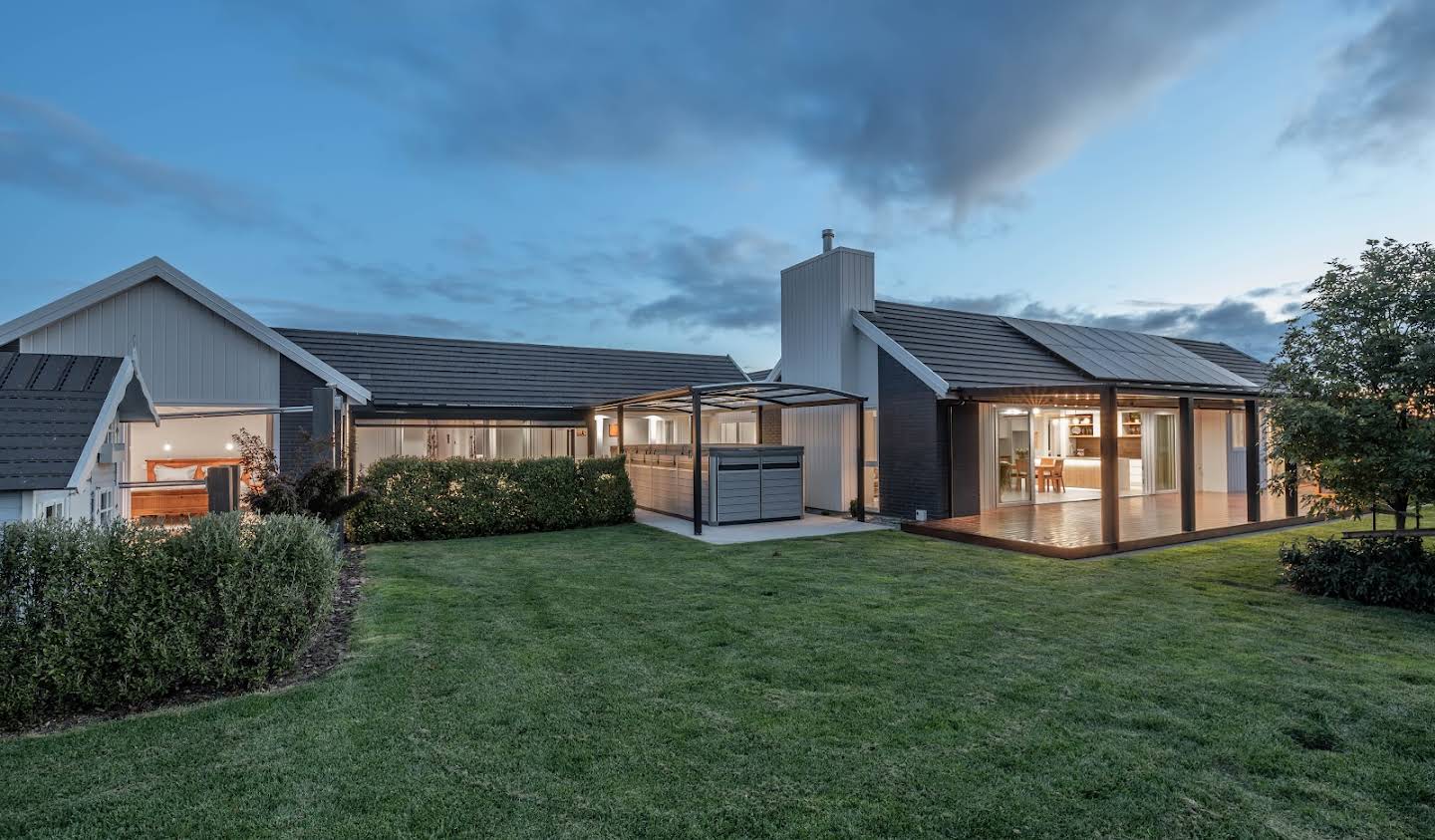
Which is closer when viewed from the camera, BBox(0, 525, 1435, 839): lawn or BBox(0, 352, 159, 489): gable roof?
BBox(0, 525, 1435, 839): lawn

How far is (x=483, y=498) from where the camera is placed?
11773 millimetres

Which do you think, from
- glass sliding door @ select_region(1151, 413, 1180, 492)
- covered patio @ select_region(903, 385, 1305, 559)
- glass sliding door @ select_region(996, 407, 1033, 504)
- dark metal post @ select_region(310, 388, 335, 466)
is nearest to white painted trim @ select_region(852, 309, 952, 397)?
covered patio @ select_region(903, 385, 1305, 559)

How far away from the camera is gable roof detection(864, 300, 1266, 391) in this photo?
12883mm

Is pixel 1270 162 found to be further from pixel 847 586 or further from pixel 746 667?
pixel 746 667

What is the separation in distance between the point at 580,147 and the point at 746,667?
52.8 ft

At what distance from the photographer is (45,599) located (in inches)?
151

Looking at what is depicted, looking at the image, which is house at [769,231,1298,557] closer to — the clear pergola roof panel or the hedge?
the clear pergola roof panel

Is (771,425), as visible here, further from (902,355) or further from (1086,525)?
(1086,525)

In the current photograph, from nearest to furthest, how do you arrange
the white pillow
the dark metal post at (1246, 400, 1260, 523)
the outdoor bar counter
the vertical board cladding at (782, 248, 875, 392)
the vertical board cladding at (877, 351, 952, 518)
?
the dark metal post at (1246, 400, 1260, 523)
the vertical board cladding at (877, 351, 952, 518)
the outdoor bar counter
the vertical board cladding at (782, 248, 875, 392)
the white pillow

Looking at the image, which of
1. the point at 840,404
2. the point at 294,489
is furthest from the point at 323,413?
the point at 840,404

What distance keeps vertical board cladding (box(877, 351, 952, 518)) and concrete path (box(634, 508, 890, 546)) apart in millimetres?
851

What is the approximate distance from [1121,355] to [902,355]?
770 centimetres

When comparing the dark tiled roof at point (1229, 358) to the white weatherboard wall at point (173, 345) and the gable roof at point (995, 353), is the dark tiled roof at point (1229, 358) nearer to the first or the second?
the gable roof at point (995, 353)

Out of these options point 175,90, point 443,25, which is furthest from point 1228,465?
point 175,90
